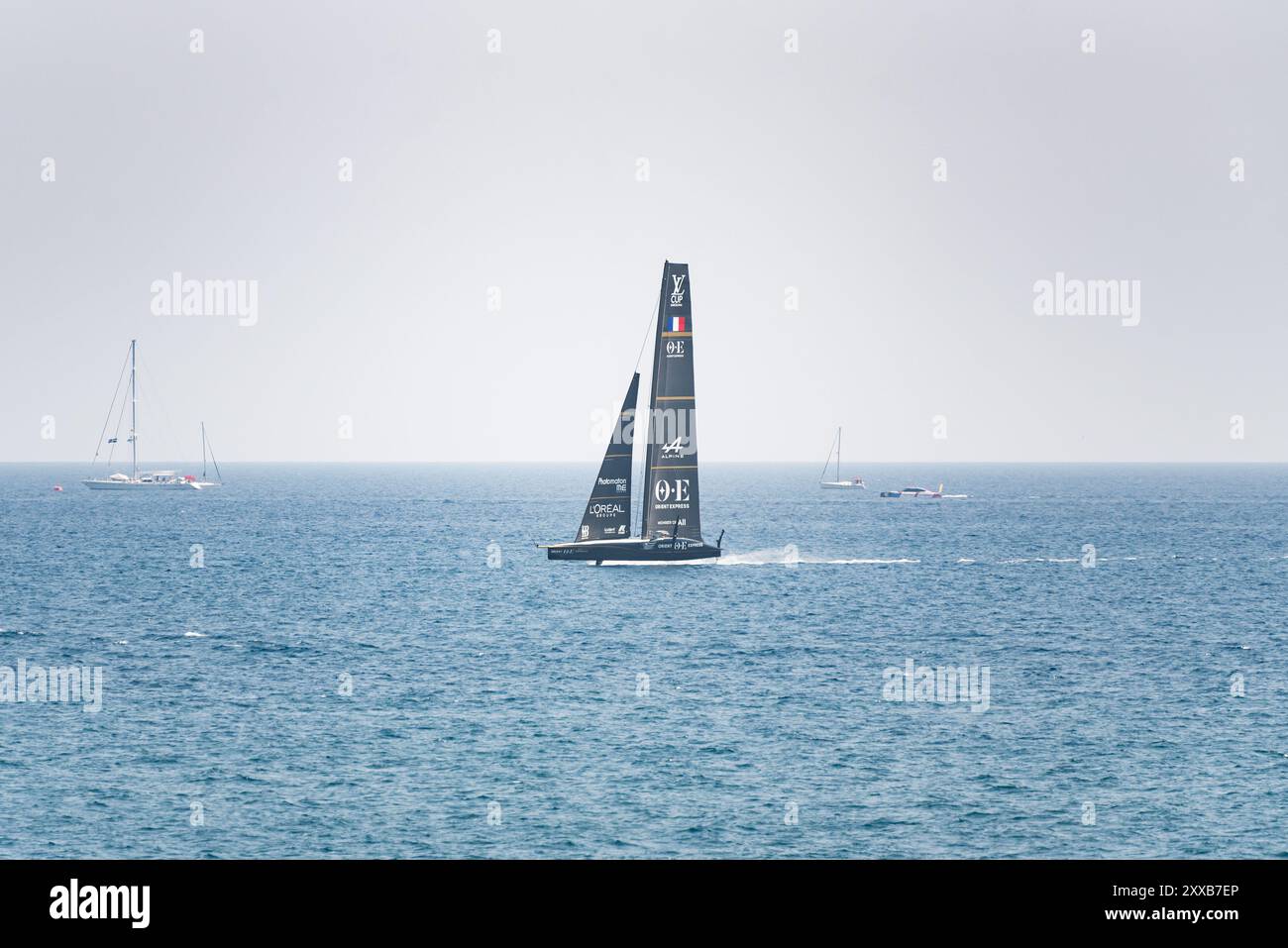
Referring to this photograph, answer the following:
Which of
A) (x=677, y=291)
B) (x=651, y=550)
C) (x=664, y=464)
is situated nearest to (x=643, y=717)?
(x=664, y=464)

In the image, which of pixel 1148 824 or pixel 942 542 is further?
pixel 942 542

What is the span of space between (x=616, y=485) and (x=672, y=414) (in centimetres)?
683

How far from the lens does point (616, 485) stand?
89.8m

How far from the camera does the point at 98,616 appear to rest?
266 ft

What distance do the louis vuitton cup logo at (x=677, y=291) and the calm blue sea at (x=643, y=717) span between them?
A: 20771 millimetres
